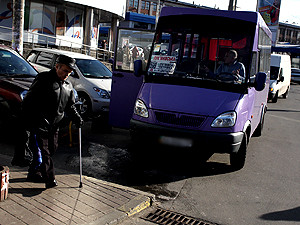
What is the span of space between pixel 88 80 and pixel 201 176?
15.4 ft

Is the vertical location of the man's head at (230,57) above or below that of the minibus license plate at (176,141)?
above

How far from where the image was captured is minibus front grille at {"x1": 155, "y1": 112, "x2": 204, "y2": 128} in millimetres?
6016

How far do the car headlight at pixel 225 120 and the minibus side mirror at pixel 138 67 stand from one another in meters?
1.92

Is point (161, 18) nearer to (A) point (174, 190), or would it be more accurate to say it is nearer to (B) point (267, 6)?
(A) point (174, 190)

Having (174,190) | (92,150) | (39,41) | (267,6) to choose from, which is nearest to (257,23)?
(174,190)

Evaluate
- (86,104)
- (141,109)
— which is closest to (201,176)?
(141,109)

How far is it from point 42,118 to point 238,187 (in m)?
3.17

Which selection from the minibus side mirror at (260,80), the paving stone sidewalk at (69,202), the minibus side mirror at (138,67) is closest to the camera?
the paving stone sidewalk at (69,202)

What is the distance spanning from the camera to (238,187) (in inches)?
231

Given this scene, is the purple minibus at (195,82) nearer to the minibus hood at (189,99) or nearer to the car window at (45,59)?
the minibus hood at (189,99)

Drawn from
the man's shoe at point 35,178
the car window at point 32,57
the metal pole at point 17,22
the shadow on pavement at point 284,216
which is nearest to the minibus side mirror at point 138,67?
the man's shoe at point 35,178

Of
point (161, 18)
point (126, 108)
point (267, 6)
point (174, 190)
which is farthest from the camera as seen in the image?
point (267, 6)

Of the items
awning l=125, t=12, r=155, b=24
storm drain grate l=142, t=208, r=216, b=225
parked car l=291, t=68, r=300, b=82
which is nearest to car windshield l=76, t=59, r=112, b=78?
storm drain grate l=142, t=208, r=216, b=225

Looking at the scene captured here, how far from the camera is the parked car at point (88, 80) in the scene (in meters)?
9.41
